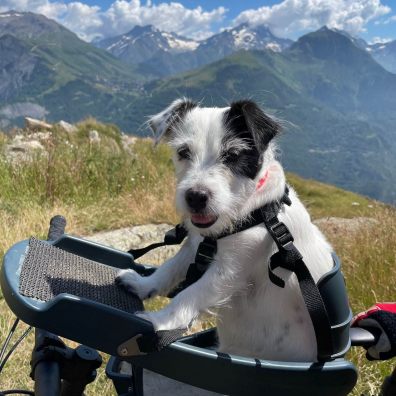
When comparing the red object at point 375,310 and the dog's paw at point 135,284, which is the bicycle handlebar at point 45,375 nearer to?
the dog's paw at point 135,284

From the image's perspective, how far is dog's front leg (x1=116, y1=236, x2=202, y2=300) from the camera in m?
2.44

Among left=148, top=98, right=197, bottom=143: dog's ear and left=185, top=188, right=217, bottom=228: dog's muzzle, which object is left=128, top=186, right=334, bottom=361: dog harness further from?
left=148, top=98, right=197, bottom=143: dog's ear

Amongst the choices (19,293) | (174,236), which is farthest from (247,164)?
(19,293)

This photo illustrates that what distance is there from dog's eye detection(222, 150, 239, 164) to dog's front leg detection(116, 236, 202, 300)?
0.46 meters

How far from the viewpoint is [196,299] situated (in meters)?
2.01

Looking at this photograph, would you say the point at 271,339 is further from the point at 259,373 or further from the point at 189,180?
the point at 189,180

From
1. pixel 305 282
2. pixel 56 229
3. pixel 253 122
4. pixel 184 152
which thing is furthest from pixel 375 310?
pixel 56 229

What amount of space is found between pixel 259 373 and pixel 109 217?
6103mm

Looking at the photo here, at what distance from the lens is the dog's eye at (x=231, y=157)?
7.13ft

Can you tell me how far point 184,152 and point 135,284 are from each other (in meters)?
0.76

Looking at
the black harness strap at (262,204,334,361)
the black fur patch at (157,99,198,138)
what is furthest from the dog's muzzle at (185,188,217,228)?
the black fur patch at (157,99,198,138)

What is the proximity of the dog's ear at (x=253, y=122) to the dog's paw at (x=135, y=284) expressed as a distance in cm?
95

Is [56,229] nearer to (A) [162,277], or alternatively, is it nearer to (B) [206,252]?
(A) [162,277]

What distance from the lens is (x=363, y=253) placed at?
16.1 ft
